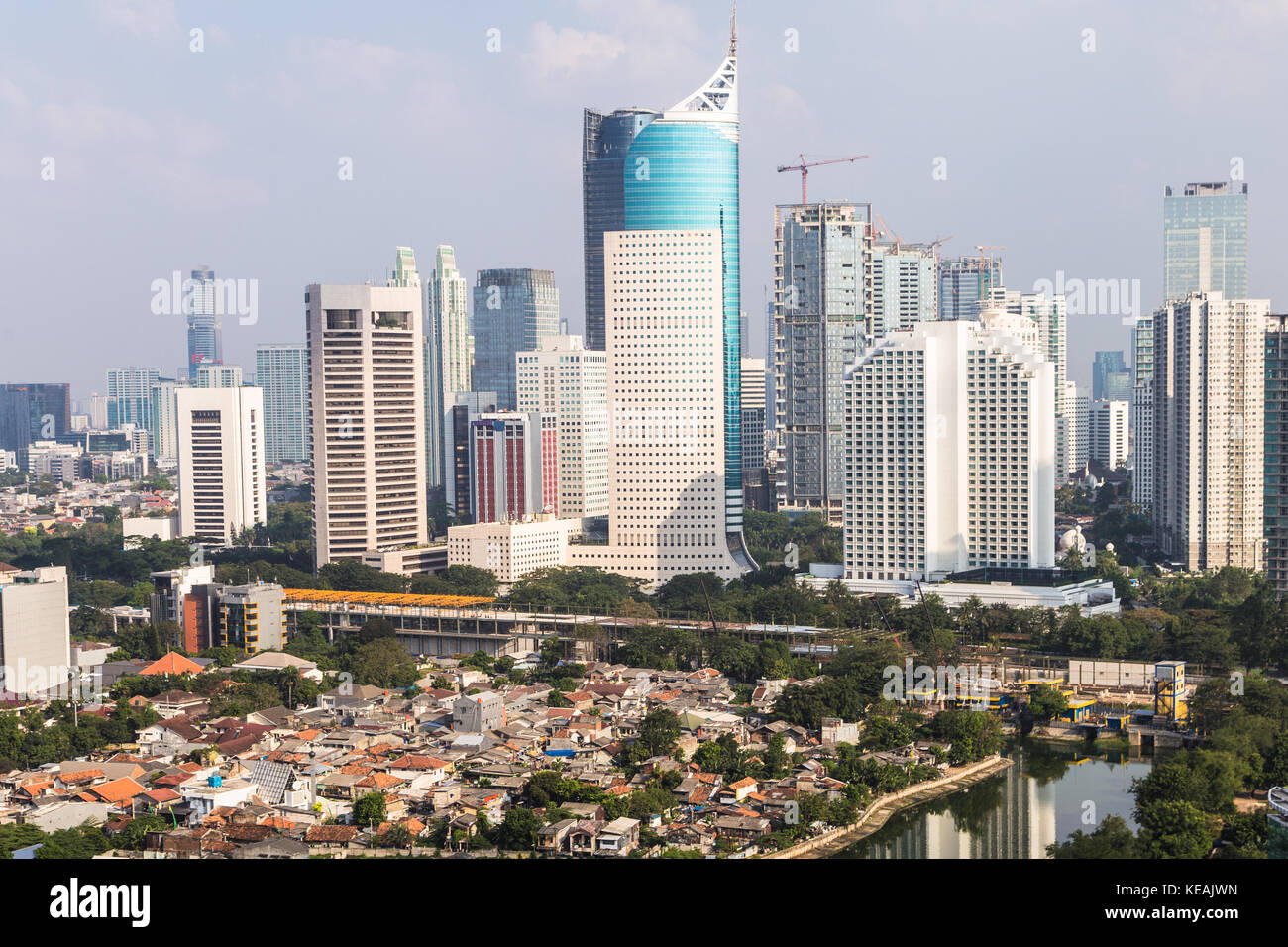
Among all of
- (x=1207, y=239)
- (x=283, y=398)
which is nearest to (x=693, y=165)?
(x=1207, y=239)

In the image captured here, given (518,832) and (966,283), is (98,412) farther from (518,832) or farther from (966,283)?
(518,832)

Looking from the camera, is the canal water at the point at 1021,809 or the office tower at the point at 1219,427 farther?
the office tower at the point at 1219,427

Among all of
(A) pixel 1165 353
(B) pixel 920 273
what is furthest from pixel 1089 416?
(A) pixel 1165 353

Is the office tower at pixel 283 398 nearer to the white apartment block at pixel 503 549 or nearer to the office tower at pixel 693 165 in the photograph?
the office tower at pixel 693 165

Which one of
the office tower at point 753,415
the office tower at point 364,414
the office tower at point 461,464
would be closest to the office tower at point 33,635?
the office tower at point 364,414

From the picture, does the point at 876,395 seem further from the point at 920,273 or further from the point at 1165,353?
the point at 920,273

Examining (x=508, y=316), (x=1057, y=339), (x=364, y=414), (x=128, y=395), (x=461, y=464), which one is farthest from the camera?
(x=128, y=395)
